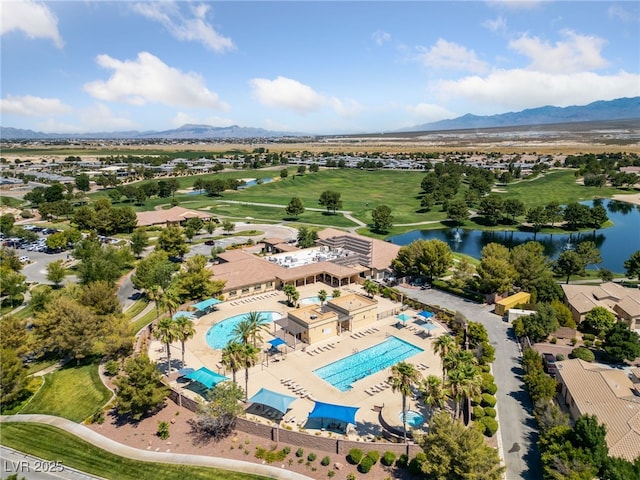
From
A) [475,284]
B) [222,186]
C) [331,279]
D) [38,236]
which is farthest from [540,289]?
[222,186]

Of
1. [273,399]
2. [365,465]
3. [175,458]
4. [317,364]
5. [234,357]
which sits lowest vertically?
[317,364]

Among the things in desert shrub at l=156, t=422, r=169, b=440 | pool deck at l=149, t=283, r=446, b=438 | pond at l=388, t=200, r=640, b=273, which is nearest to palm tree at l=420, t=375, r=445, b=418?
pool deck at l=149, t=283, r=446, b=438

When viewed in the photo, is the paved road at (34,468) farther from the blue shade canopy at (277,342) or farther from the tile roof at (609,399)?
the tile roof at (609,399)

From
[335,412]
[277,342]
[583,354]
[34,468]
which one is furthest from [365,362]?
[34,468]

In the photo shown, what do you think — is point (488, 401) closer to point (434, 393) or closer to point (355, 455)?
point (434, 393)

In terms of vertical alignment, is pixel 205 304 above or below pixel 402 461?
above

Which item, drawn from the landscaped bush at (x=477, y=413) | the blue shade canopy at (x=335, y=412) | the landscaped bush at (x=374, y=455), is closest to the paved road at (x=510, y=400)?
the landscaped bush at (x=477, y=413)

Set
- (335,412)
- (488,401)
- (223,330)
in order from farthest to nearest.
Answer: (223,330)
(488,401)
(335,412)
